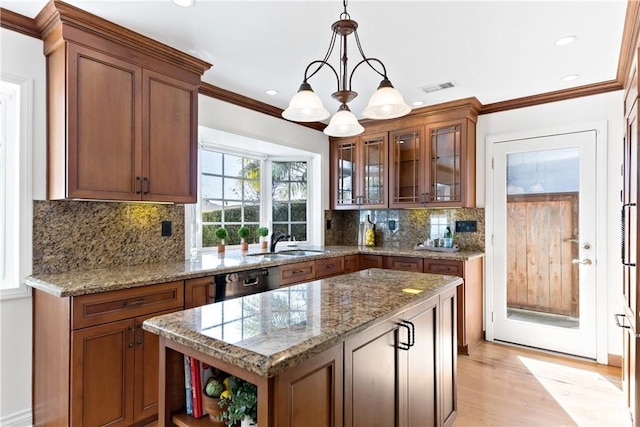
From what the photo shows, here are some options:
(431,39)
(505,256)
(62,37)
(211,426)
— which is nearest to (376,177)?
(505,256)

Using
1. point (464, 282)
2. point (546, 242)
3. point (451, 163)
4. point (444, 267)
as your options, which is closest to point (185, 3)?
point (451, 163)

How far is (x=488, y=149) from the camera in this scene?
3.79 metres

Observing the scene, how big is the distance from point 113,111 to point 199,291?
1305 millimetres

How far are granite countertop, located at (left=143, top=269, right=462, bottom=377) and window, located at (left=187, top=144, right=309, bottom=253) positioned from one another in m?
2.15

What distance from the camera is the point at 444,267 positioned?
3461 millimetres

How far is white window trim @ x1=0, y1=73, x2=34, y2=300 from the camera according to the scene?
2.15 meters

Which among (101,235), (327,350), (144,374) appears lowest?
(144,374)

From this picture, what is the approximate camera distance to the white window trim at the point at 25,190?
2.15 meters

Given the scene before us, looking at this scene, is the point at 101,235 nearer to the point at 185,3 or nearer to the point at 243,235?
the point at 243,235

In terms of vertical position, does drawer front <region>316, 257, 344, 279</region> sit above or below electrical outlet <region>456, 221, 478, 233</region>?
below

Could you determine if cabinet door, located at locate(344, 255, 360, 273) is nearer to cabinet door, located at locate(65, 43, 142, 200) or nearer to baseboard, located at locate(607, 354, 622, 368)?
cabinet door, located at locate(65, 43, 142, 200)

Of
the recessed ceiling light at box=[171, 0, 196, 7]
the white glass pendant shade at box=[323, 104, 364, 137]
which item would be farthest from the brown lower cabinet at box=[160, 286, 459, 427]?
the recessed ceiling light at box=[171, 0, 196, 7]

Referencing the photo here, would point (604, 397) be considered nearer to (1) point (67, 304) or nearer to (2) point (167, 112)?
(1) point (67, 304)

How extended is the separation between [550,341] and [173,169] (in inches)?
148
